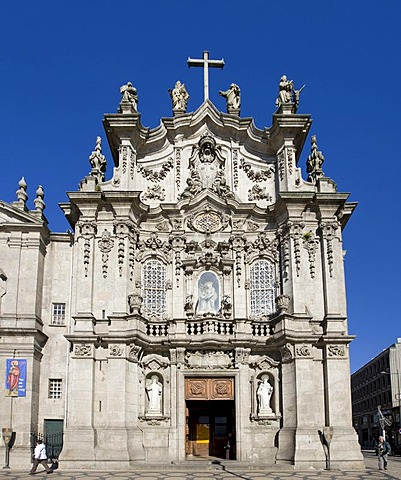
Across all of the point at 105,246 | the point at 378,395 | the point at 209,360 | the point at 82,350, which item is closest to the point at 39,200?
the point at 105,246

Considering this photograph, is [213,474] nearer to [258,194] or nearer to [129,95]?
[258,194]

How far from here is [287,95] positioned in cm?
3177

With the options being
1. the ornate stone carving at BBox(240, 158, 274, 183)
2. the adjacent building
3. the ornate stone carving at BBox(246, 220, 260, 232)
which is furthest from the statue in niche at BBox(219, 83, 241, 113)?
the adjacent building

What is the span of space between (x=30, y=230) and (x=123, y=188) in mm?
4889

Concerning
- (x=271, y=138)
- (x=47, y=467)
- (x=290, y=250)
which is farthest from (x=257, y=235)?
(x=47, y=467)

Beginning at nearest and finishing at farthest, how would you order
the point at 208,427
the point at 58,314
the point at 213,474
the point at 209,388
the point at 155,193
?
the point at 213,474
the point at 209,388
the point at 208,427
the point at 58,314
the point at 155,193

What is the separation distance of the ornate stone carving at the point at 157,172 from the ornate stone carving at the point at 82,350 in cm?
911

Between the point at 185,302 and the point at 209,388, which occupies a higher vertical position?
the point at 185,302

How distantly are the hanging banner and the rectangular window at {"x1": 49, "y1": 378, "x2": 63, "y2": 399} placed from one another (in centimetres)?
175

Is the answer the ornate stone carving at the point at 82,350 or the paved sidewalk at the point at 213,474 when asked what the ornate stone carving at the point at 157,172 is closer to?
the ornate stone carving at the point at 82,350

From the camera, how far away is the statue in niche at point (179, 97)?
32.5m

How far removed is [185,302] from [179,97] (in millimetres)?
10828

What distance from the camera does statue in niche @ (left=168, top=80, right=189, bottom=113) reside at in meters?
32.5

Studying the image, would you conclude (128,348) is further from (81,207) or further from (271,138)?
(271,138)
